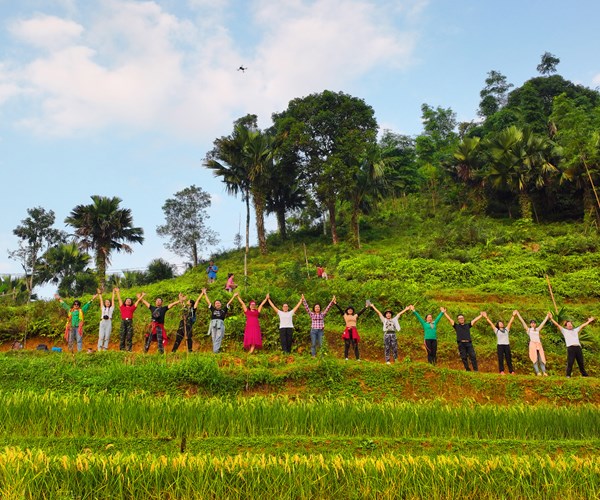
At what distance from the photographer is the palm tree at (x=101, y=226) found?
26344 mm

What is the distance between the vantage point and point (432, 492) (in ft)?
15.4

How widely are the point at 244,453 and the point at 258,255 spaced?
2712cm

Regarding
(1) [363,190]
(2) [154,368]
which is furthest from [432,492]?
(1) [363,190]

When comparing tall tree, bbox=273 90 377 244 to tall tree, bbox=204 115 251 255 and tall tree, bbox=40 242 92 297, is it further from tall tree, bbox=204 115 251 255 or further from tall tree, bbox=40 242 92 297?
tall tree, bbox=40 242 92 297

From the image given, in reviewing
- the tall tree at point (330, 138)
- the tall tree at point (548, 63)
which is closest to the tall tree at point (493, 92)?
the tall tree at point (548, 63)

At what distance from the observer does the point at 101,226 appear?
2638cm

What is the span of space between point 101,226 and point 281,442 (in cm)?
2353

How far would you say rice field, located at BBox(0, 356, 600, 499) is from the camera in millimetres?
4676

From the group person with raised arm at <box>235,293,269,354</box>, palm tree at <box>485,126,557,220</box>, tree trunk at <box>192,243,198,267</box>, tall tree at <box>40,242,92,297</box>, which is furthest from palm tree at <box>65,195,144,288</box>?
palm tree at <box>485,126,557,220</box>

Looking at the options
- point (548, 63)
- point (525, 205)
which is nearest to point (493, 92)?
point (548, 63)

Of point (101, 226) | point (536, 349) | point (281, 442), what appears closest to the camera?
point (281, 442)

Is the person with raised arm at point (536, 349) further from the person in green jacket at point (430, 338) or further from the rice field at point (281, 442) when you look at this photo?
the person in green jacket at point (430, 338)

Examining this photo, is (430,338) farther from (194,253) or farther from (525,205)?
(194,253)

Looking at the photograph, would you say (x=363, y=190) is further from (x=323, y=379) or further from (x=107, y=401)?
(x=107, y=401)
